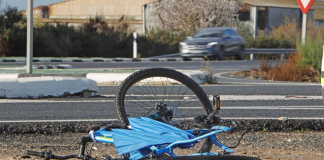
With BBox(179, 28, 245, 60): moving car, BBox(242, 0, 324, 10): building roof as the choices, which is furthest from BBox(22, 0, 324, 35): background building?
BBox(179, 28, 245, 60): moving car

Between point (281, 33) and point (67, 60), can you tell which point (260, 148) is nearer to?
point (67, 60)

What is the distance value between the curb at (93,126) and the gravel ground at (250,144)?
0.32 ft

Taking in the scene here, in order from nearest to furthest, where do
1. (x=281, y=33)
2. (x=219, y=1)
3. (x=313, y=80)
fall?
(x=313, y=80) → (x=281, y=33) → (x=219, y=1)

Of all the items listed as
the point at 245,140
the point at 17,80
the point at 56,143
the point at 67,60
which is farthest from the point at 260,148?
the point at 67,60

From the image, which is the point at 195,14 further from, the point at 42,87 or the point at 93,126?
the point at 93,126

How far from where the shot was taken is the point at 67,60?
22219mm

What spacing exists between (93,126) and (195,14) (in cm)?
3842

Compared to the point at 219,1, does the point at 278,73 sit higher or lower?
lower

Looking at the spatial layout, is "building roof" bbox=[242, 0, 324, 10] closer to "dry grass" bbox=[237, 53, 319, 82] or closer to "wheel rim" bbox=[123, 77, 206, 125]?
"dry grass" bbox=[237, 53, 319, 82]

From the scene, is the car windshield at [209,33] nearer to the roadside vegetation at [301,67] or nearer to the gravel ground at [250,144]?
the roadside vegetation at [301,67]

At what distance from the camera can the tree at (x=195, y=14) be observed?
4284 centimetres

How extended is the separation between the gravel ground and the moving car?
1890 centimetres

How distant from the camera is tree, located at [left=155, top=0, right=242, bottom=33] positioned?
4284 centimetres

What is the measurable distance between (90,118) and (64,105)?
1509 mm
